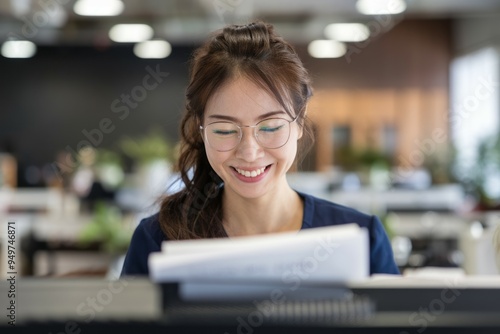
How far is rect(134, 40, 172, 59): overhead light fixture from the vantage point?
11.0 metres

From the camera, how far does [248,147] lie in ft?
4.80

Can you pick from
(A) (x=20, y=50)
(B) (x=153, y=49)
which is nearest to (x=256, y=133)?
(B) (x=153, y=49)

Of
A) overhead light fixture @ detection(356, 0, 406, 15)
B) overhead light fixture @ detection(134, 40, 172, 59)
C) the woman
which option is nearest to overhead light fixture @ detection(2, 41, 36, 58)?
overhead light fixture @ detection(134, 40, 172, 59)

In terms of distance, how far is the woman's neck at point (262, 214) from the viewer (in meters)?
1.71

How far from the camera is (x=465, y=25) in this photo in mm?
10750

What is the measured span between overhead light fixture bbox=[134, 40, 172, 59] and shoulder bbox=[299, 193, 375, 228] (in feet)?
31.0

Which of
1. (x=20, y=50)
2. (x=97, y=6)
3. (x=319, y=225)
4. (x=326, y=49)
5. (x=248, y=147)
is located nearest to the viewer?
(x=248, y=147)

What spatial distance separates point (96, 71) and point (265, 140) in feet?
34.2

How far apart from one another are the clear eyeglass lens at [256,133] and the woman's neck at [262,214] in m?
0.23

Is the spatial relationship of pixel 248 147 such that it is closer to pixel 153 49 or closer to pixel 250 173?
pixel 250 173

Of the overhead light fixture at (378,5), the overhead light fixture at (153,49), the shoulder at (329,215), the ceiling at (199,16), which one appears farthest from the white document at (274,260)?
the overhead light fixture at (153,49)

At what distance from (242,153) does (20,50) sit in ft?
35.6

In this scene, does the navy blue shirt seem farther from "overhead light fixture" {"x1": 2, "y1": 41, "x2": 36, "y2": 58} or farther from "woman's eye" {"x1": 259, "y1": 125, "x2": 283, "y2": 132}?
"overhead light fixture" {"x1": 2, "y1": 41, "x2": 36, "y2": 58}

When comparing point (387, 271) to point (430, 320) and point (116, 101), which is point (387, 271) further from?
point (116, 101)
